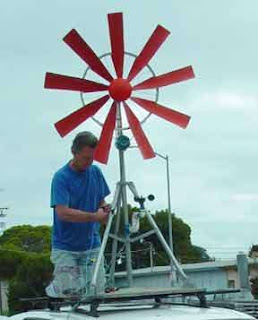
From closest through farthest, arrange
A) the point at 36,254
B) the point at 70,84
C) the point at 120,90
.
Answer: the point at 120,90, the point at 70,84, the point at 36,254

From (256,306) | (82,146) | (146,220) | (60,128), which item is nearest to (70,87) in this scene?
(60,128)

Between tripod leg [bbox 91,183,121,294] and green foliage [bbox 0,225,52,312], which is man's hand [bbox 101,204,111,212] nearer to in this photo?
tripod leg [bbox 91,183,121,294]

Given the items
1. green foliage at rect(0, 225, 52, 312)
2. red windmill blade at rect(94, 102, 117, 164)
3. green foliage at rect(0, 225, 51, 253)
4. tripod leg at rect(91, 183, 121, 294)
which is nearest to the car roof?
tripod leg at rect(91, 183, 121, 294)

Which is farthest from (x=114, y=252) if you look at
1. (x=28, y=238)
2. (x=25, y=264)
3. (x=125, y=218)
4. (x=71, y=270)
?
(x=28, y=238)

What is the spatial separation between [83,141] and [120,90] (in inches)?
28.6

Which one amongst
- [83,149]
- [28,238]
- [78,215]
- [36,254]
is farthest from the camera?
[28,238]

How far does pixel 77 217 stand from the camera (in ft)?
22.7

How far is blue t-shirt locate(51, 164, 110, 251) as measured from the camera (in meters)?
7.13

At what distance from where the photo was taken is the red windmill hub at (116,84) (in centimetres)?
768

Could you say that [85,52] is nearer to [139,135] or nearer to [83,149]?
[139,135]

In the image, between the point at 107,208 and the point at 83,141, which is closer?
the point at 107,208

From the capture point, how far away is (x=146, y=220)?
7.31 m

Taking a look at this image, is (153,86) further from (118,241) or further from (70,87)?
(118,241)

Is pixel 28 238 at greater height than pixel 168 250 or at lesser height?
greater
